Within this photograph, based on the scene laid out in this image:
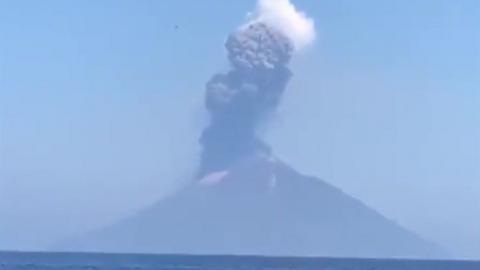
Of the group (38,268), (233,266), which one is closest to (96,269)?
(38,268)

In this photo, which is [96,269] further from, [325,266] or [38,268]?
[325,266]

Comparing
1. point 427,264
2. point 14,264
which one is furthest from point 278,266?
point 14,264

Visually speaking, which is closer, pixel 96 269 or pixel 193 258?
pixel 96 269

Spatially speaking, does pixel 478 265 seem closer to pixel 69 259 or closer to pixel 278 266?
pixel 278 266

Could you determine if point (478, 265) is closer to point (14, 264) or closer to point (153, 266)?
point (153, 266)

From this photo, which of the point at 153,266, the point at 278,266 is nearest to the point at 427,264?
the point at 278,266

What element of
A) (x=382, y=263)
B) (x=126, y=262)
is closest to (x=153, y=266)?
(x=126, y=262)

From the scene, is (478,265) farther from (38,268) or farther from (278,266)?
(38,268)
